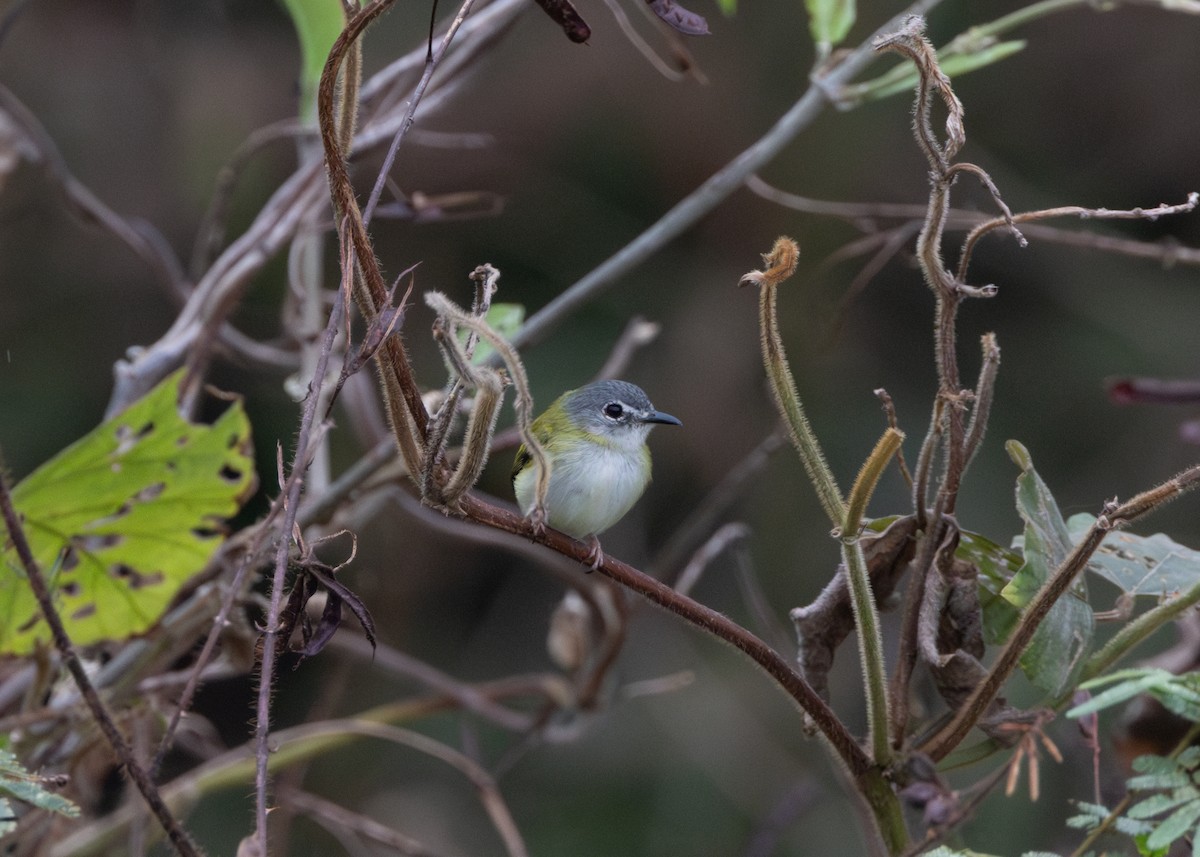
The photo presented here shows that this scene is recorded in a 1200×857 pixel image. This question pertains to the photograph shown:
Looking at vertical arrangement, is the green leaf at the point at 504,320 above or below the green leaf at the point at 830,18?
below

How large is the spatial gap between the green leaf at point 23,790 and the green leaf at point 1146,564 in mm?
1281

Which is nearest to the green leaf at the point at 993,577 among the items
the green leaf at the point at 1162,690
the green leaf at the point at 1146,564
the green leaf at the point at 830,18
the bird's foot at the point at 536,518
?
the green leaf at the point at 1146,564

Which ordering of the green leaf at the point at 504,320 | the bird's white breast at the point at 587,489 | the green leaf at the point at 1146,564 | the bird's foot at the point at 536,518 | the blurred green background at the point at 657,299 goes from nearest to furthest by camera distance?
the bird's foot at the point at 536,518 < the green leaf at the point at 1146,564 < the green leaf at the point at 504,320 < the bird's white breast at the point at 587,489 < the blurred green background at the point at 657,299

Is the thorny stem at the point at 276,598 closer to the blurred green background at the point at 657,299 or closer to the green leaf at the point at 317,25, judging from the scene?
the green leaf at the point at 317,25

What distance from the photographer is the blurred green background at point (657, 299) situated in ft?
14.7

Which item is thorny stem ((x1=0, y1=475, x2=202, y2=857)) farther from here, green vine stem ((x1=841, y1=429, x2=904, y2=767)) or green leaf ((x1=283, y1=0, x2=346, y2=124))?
green leaf ((x1=283, y1=0, x2=346, y2=124))

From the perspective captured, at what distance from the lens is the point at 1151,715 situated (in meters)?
1.93

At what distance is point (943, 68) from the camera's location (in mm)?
2104

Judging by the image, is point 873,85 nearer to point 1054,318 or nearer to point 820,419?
point 820,419

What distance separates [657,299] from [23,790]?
3823 millimetres

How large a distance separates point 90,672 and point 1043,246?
390cm

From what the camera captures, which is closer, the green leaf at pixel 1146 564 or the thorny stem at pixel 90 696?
the thorny stem at pixel 90 696

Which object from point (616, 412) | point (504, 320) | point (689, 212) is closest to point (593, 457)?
point (616, 412)

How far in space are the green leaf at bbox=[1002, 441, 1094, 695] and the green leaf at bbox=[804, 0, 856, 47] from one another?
39.8 inches
